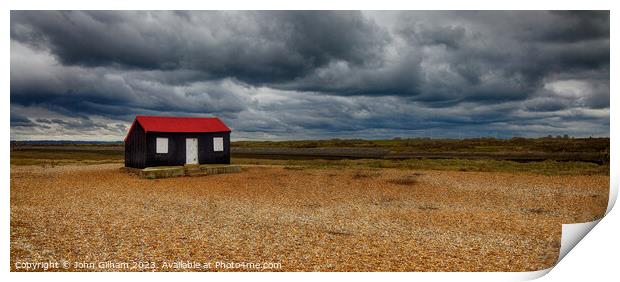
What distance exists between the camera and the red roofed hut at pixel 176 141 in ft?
91.0

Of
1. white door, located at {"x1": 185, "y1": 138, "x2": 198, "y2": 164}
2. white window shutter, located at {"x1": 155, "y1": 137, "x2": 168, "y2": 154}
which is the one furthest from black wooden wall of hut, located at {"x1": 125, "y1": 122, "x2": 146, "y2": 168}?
white door, located at {"x1": 185, "y1": 138, "x2": 198, "y2": 164}

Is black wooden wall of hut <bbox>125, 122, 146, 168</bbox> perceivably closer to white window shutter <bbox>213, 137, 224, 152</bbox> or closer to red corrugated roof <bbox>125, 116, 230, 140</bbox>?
red corrugated roof <bbox>125, 116, 230, 140</bbox>

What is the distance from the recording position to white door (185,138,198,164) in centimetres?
2912

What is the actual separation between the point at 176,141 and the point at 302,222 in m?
17.5

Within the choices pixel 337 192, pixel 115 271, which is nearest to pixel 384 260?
pixel 115 271

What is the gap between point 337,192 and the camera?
21.3m

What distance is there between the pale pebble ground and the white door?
15.0 ft

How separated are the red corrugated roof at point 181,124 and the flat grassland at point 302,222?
4688 mm

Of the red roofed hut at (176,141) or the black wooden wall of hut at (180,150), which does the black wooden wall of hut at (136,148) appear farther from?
the black wooden wall of hut at (180,150)

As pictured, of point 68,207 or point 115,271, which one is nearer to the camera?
point 115,271

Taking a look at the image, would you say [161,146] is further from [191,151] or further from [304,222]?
[304,222]

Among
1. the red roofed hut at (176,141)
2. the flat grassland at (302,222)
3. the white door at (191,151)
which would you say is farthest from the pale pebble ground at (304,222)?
the white door at (191,151)
